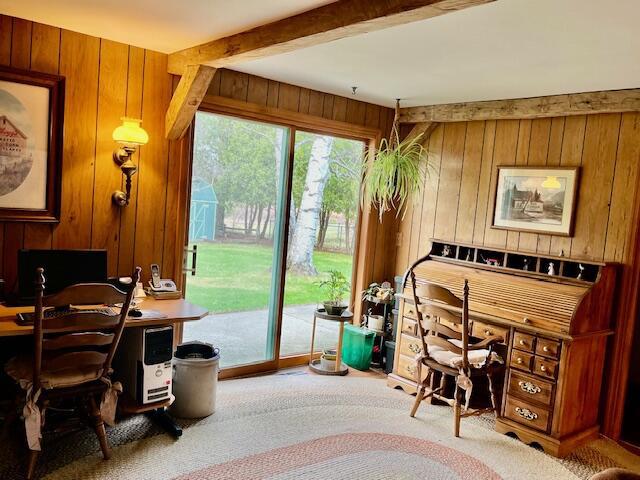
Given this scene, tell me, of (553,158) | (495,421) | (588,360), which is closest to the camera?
(588,360)

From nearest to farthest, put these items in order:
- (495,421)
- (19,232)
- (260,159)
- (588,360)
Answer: (19,232) → (588,360) → (495,421) → (260,159)

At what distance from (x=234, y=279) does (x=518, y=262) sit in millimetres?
2165

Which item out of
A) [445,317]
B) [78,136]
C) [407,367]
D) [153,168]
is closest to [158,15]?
[78,136]

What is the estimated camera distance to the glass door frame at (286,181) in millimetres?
3857

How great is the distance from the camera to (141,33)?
3033 millimetres

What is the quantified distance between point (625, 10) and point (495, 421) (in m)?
2.63

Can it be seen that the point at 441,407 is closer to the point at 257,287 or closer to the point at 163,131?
the point at 257,287

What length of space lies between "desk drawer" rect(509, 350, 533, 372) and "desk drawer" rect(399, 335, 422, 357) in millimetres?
739

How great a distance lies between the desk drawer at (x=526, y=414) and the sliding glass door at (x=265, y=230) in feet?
5.97

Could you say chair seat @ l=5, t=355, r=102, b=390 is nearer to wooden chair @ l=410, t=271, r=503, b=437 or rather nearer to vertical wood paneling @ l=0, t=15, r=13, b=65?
vertical wood paneling @ l=0, t=15, r=13, b=65

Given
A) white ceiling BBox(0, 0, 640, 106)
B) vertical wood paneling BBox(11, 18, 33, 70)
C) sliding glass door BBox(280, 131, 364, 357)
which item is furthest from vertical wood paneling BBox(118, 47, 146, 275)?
sliding glass door BBox(280, 131, 364, 357)

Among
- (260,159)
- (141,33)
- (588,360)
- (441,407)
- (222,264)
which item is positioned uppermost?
(141,33)

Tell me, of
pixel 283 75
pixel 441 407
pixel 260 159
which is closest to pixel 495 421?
pixel 441 407

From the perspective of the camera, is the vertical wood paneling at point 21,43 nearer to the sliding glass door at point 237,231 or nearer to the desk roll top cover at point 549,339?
the sliding glass door at point 237,231
